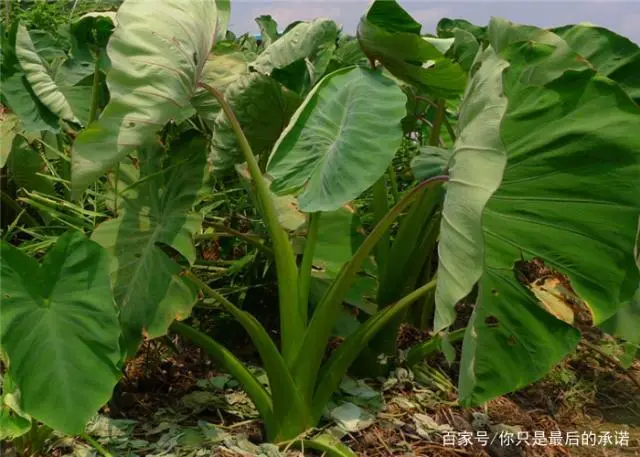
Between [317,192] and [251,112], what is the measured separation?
530 mm

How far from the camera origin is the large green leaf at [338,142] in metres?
1.29

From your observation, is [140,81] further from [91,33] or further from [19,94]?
[91,33]

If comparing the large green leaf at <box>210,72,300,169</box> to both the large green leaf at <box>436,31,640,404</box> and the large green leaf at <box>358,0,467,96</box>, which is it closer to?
the large green leaf at <box>358,0,467,96</box>

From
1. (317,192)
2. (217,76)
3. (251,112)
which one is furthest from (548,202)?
(217,76)

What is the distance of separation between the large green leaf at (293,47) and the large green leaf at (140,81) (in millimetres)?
306

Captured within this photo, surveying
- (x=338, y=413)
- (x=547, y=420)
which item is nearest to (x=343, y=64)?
(x=338, y=413)

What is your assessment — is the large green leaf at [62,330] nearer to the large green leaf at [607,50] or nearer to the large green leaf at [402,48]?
the large green leaf at [402,48]

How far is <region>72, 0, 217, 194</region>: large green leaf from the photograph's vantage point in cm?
136

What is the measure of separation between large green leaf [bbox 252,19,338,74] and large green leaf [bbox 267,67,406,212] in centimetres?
28

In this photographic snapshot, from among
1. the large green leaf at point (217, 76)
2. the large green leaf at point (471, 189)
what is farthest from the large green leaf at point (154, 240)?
the large green leaf at point (471, 189)

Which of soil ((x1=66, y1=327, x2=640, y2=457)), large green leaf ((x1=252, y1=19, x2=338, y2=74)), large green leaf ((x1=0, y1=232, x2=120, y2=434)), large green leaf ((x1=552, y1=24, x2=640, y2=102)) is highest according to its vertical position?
large green leaf ((x1=552, y1=24, x2=640, y2=102))

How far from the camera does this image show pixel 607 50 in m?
1.66

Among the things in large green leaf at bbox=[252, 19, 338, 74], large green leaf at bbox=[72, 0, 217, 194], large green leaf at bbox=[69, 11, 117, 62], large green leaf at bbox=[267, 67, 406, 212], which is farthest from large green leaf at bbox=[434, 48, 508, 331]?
large green leaf at bbox=[69, 11, 117, 62]

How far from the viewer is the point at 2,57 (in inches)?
73.2
